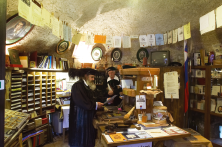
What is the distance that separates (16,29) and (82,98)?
5.64ft

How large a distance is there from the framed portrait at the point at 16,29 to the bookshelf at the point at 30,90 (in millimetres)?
587

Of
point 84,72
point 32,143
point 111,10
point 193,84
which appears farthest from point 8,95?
point 193,84

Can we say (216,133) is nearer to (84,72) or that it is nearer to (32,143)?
(84,72)

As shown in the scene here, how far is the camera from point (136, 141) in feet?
5.11

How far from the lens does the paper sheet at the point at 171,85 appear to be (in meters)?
3.52

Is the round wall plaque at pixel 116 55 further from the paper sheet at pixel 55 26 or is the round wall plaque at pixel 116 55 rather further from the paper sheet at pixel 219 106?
the paper sheet at pixel 219 106

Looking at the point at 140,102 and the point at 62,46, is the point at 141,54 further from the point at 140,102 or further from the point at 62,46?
the point at 140,102

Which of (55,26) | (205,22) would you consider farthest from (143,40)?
(55,26)

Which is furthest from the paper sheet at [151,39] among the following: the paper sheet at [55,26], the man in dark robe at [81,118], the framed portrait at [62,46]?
the paper sheet at [55,26]

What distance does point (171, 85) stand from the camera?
11.6ft

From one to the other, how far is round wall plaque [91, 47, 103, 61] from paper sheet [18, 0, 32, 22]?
2.88 meters

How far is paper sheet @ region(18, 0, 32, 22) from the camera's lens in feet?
5.25

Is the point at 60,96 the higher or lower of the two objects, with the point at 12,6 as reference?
lower

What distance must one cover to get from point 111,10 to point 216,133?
3.70 metres
